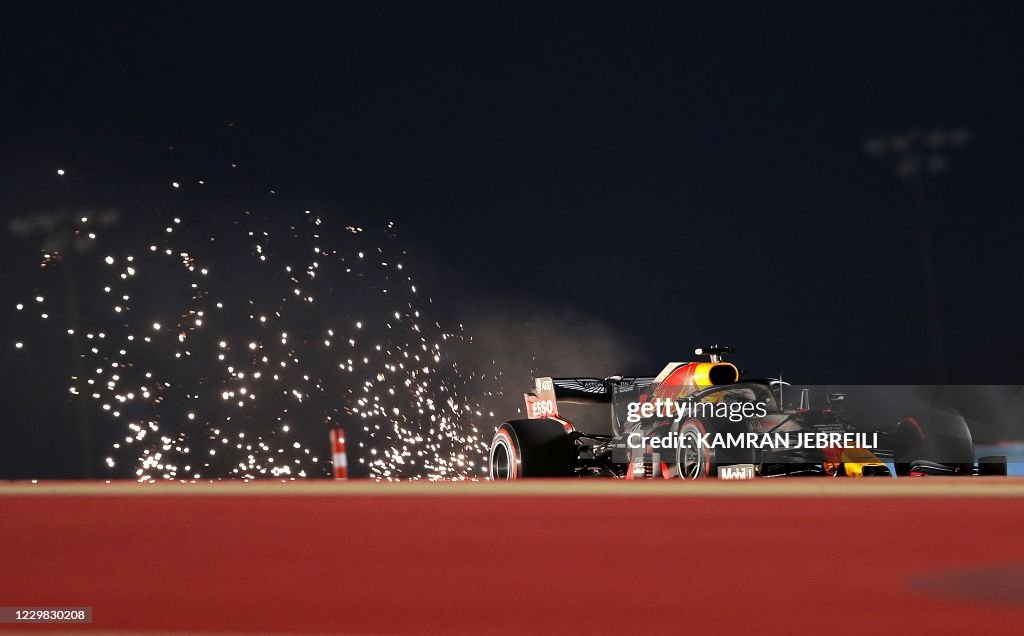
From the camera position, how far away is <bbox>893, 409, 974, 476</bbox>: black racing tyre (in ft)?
35.0

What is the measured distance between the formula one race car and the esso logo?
1cm

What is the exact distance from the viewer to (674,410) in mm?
10680

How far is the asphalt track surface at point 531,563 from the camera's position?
384 cm

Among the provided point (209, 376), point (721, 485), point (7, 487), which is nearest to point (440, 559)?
point (721, 485)

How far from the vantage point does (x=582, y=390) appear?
11.8m

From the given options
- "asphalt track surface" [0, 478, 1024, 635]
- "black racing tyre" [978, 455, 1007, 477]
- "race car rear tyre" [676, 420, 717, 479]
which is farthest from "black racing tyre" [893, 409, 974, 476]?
"asphalt track surface" [0, 478, 1024, 635]

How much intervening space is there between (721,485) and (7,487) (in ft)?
21.0

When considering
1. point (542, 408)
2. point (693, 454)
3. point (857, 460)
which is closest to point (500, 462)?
point (542, 408)

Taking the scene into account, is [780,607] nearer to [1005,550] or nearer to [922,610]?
[922,610]

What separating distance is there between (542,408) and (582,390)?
1.70 ft

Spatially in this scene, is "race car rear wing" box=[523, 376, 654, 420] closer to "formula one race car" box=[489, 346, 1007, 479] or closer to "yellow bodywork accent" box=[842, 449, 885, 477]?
"formula one race car" box=[489, 346, 1007, 479]
